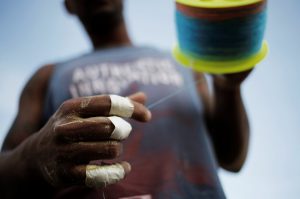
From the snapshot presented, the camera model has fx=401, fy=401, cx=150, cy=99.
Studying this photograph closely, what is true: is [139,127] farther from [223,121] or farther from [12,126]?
[12,126]

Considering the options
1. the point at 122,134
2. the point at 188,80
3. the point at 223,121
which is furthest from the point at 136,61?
the point at 122,134

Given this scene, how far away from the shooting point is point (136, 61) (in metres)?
1.18

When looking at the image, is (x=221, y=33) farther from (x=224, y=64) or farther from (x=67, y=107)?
(x=67, y=107)

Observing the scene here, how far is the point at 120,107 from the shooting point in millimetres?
674

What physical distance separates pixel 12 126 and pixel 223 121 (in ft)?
1.98

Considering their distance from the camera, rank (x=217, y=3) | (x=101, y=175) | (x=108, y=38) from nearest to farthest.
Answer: (x=101, y=175) < (x=217, y=3) < (x=108, y=38)

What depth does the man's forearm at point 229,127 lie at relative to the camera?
3.56 ft

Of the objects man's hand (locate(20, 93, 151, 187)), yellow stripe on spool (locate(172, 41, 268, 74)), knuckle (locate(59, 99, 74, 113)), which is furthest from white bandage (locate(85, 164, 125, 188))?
yellow stripe on spool (locate(172, 41, 268, 74))

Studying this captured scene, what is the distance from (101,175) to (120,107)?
0.12 m

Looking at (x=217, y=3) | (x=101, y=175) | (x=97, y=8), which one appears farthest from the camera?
(x=97, y=8)

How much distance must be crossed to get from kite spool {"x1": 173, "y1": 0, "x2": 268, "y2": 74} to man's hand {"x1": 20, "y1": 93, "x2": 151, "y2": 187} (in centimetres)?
28

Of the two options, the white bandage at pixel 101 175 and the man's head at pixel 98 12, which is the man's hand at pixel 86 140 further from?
the man's head at pixel 98 12

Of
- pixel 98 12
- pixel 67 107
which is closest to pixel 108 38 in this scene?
pixel 98 12

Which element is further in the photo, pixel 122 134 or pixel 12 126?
pixel 12 126
